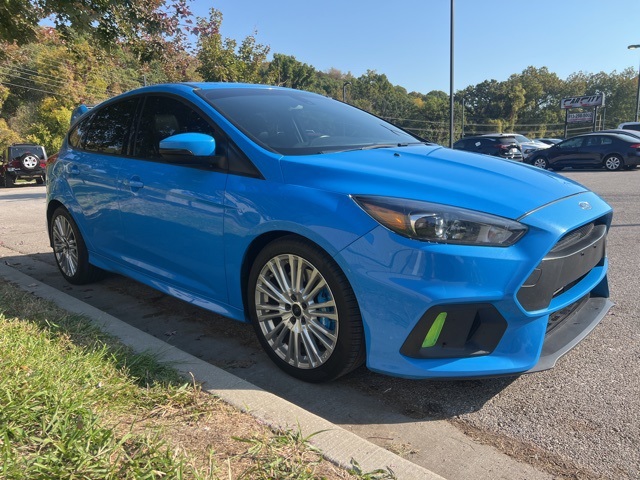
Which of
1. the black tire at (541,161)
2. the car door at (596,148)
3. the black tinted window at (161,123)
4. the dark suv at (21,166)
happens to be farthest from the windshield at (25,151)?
the car door at (596,148)

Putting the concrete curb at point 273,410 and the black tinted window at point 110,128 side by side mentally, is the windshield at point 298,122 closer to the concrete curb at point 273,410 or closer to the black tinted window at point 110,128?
the black tinted window at point 110,128

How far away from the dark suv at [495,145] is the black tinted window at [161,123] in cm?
1885

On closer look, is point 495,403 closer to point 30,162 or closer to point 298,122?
point 298,122

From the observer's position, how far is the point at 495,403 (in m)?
2.62

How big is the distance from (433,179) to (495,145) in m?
20.4

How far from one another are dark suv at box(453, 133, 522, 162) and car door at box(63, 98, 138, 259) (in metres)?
18.6

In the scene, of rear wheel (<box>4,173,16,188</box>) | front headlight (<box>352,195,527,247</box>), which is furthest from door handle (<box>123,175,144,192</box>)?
rear wheel (<box>4,173,16,188</box>)

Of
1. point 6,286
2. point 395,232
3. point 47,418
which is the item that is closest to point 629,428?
point 395,232

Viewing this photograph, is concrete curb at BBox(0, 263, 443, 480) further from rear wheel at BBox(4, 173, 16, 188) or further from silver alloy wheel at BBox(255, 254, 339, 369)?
rear wheel at BBox(4, 173, 16, 188)

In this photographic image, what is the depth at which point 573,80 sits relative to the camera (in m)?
93.9

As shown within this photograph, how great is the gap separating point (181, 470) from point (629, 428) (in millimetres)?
1964

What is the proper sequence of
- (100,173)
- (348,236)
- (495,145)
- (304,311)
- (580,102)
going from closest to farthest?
(348,236), (304,311), (100,173), (495,145), (580,102)

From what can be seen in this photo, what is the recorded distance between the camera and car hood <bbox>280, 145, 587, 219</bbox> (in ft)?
8.02

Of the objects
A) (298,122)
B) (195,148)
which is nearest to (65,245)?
(195,148)
